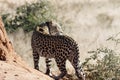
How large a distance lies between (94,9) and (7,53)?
11234 mm

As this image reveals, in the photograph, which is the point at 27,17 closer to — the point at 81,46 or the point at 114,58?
the point at 81,46

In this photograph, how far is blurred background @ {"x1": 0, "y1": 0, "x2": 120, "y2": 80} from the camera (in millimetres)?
11219

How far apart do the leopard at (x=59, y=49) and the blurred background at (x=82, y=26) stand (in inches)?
48.5

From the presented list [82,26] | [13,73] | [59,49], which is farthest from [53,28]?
[82,26]

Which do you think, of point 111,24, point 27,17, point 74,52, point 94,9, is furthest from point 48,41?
point 94,9

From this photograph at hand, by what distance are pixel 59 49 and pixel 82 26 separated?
7.15 meters

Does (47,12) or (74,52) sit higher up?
(47,12)

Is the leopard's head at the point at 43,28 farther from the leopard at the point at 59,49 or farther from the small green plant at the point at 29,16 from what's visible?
the small green plant at the point at 29,16

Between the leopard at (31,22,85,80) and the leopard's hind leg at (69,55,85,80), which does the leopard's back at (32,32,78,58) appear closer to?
the leopard at (31,22,85,80)

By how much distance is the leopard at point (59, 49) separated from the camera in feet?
32.0

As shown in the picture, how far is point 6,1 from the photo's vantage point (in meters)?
18.7

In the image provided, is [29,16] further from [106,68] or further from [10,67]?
[10,67]

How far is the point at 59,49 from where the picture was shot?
32.5 ft

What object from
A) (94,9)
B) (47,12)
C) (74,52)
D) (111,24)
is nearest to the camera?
(74,52)
